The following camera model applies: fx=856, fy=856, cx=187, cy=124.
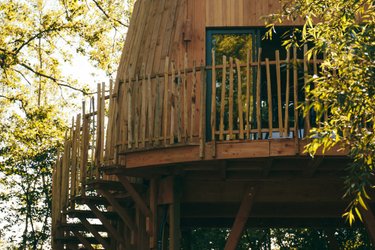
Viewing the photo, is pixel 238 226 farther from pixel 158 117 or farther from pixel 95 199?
pixel 95 199

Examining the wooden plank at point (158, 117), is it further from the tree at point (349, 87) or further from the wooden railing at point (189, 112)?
the tree at point (349, 87)

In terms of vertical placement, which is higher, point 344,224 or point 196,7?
point 196,7

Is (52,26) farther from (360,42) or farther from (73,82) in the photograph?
(360,42)

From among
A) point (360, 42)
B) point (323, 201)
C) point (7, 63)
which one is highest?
point (7, 63)

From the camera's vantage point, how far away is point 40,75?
3109 cm

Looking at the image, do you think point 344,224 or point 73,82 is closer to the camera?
point 344,224

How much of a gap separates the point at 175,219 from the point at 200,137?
191 centimetres

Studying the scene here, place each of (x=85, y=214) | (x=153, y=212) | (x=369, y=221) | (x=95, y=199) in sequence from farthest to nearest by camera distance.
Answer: (x=85, y=214) → (x=95, y=199) → (x=153, y=212) → (x=369, y=221)

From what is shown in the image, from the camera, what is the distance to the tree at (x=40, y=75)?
29.2 metres

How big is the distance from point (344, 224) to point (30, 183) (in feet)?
55.4

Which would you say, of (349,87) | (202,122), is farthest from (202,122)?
(349,87)

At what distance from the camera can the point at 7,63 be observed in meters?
28.0

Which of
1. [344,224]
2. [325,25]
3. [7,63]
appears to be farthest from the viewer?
[7,63]

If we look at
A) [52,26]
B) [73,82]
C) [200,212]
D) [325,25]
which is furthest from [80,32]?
[325,25]
